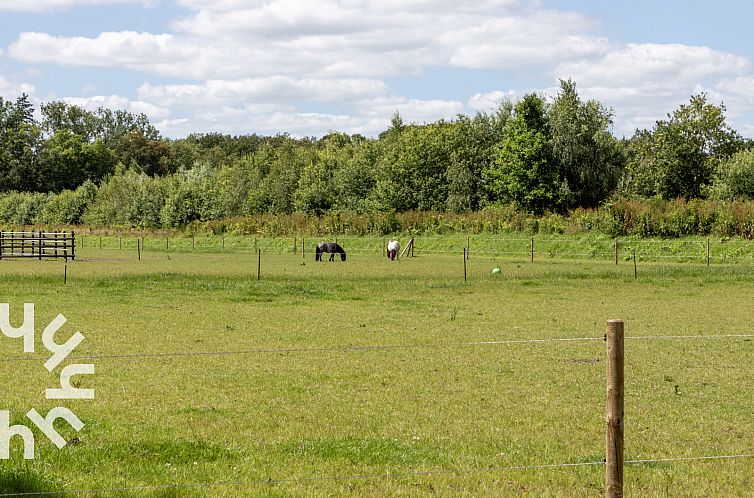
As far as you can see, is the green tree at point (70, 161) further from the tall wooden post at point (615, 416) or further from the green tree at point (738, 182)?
the tall wooden post at point (615, 416)

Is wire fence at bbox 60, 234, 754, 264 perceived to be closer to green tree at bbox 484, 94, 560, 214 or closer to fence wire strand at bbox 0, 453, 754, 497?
green tree at bbox 484, 94, 560, 214

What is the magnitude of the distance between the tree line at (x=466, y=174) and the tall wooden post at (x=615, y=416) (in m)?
58.2

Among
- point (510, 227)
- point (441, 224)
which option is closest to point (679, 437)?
point (510, 227)

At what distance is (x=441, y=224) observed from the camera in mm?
64562

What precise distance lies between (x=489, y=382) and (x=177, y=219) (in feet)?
270

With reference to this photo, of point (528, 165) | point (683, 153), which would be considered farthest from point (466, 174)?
point (683, 153)

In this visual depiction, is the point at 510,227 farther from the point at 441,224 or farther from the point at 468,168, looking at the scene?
the point at 468,168

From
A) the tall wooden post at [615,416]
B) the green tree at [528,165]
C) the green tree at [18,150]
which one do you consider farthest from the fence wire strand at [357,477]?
the green tree at [18,150]

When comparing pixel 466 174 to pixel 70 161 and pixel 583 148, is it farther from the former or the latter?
pixel 70 161
